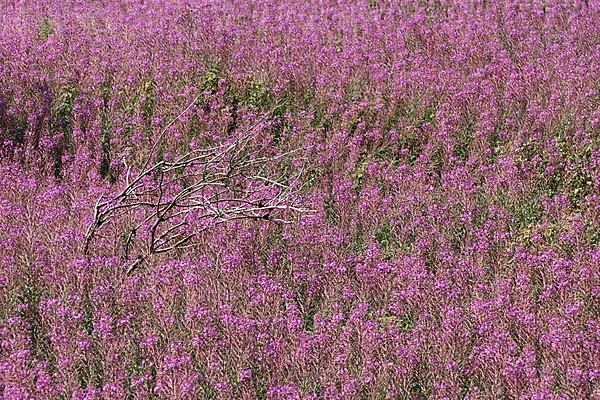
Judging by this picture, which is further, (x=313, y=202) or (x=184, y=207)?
(x=313, y=202)

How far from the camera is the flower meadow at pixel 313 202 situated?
566 centimetres

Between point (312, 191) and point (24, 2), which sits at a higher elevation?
point (24, 2)

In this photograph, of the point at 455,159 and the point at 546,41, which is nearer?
the point at 455,159

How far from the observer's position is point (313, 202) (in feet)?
26.2

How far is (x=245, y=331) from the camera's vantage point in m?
5.81

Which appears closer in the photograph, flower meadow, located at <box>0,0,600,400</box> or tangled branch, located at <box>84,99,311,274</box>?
flower meadow, located at <box>0,0,600,400</box>

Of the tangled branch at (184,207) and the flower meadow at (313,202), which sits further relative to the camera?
the tangled branch at (184,207)

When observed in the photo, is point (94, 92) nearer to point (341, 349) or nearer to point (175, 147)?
point (175, 147)

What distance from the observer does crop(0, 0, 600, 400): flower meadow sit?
18.6ft

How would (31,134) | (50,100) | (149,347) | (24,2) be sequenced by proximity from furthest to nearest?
1. (24,2)
2. (50,100)
3. (31,134)
4. (149,347)

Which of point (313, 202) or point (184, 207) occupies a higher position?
point (184, 207)

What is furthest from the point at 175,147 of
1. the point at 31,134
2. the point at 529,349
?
the point at 529,349

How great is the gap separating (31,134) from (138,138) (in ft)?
3.36

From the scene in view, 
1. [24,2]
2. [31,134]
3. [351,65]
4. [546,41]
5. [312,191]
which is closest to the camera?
[312,191]
